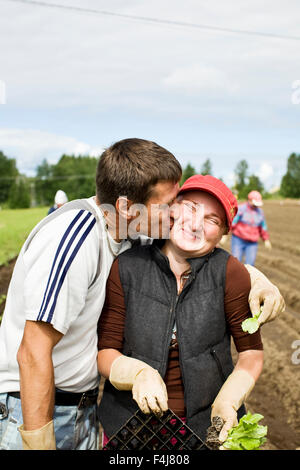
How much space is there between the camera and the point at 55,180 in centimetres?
8094

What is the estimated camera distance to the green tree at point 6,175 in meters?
72.8

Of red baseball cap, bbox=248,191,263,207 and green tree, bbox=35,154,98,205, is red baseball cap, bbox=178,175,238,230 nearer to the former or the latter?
red baseball cap, bbox=248,191,263,207

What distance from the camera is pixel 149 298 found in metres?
1.98

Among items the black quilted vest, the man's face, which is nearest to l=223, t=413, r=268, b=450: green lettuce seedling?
the black quilted vest

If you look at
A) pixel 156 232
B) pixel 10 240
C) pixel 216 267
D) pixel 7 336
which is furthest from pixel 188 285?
pixel 10 240

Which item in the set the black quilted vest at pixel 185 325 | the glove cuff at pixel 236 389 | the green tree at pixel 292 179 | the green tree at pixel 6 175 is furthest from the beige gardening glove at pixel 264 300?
the green tree at pixel 292 179

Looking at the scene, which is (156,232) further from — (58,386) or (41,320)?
(58,386)

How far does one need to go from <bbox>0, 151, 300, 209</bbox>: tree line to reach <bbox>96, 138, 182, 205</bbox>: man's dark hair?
6515cm

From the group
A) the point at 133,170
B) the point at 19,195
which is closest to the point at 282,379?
the point at 133,170

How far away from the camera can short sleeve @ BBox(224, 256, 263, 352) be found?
1.97 metres

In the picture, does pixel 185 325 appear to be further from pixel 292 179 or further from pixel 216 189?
pixel 292 179

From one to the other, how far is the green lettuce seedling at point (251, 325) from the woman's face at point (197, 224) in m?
0.34
